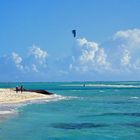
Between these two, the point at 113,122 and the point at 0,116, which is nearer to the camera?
the point at 113,122

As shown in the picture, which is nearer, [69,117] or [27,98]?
[69,117]

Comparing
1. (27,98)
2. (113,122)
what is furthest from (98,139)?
(27,98)

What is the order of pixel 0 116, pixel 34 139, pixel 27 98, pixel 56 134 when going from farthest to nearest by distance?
pixel 27 98 < pixel 0 116 < pixel 56 134 < pixel 34 139

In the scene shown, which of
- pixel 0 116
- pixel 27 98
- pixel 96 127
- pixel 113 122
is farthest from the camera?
pixel 27 98

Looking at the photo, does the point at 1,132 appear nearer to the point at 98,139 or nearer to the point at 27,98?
the point at 98,139

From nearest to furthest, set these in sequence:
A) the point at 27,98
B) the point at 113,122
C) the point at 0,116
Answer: the point at 113,122
the point at 0,116
the point at 27,98

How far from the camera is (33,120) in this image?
37.1 meters

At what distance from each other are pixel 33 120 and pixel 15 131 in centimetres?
730

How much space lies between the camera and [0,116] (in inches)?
1518

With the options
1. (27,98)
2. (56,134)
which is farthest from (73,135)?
(27,98)

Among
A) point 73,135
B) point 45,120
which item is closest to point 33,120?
point 45,120

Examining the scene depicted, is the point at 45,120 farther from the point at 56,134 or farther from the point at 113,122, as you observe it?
the point at 56,134

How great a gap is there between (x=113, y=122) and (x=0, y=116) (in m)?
10.6

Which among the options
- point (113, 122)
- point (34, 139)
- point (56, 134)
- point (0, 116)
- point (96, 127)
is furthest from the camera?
point (0, 116)
